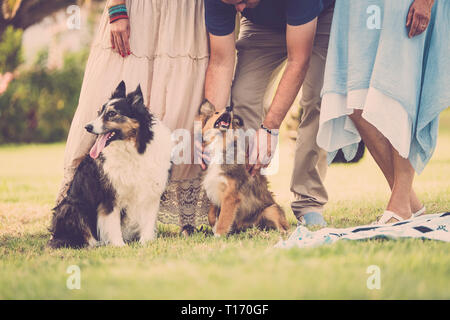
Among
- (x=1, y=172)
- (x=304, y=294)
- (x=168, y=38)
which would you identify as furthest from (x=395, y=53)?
(x=1, y=172)

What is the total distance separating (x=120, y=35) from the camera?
11.0ft

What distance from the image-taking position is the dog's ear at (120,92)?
3.15 metres

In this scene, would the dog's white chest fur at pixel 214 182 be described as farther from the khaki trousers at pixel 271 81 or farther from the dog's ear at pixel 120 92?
the dog's ear at pixel 120 92

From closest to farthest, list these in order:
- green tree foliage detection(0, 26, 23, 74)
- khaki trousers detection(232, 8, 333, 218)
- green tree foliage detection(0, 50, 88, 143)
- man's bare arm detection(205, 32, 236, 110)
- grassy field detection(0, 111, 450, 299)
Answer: grassy field detection(0, 111, 450, 299) < man's bare arm detection(205, 32, 236, 110) < khaki trousers detection(232, 8, 333, 218) < green tree foliage detection(0, 26, 23, 74) < green tree foliage detection(0, 50, 88, 143)

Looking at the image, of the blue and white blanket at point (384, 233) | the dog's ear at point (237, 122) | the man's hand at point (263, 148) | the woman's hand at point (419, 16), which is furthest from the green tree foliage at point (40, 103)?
the woman's hand at point (419, 16)

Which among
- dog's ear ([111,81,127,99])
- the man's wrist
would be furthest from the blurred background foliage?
dog's ear ([111,81,127,99])

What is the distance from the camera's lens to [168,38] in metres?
3.44

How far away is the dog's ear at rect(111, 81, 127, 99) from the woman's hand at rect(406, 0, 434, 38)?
1868 millimetres

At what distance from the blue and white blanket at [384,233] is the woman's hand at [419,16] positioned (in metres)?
1.19

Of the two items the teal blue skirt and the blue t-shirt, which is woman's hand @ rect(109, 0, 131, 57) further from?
the teal blue skirt

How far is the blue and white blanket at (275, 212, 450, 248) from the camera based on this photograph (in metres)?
2.66

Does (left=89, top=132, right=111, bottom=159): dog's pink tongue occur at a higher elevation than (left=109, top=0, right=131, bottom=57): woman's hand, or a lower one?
lower
